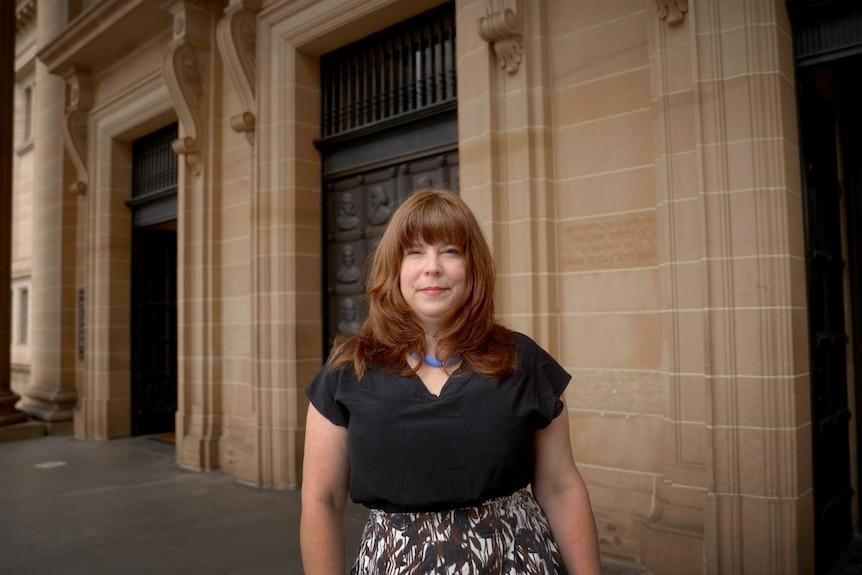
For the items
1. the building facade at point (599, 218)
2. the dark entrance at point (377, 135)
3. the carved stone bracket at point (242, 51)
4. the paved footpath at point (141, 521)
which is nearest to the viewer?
the building facade at point (599, 218)

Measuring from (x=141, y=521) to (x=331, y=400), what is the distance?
455cm

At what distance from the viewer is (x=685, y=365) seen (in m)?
3.82

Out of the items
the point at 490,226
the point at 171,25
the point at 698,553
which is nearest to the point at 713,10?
the point at 490,226

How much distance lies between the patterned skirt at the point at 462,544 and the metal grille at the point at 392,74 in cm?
437

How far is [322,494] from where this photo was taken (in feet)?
5.44

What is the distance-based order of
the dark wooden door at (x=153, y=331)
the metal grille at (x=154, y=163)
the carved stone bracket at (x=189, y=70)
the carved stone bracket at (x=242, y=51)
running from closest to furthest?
1. the carved stone bracket at (x=242, y=51)
2. the carved stone bracket at (x=189, y=70)
3. the metal grille at (x=154, y=163)
4. the dark wooden door at (x=153, y=331)

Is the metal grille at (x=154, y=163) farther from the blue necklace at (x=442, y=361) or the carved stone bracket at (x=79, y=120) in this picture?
the blue necklace at (x=442, y=361)

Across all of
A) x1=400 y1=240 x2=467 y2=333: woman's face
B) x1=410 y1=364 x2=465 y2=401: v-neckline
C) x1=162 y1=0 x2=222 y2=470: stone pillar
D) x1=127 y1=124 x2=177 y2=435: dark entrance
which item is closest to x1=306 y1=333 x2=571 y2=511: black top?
x1=410 y1=364 x2=465 y2=401: v-neckline

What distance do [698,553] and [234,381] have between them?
511cm

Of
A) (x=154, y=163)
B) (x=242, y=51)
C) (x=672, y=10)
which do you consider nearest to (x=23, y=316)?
(x=154, y=163)

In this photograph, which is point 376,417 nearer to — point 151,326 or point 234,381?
point 234,381

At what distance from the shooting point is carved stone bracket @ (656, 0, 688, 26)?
3.83 meters

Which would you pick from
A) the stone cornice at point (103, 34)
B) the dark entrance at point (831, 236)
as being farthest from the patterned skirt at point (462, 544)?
the stone cornice at point (103, 34)

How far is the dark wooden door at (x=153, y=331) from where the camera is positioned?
9.90 meters
